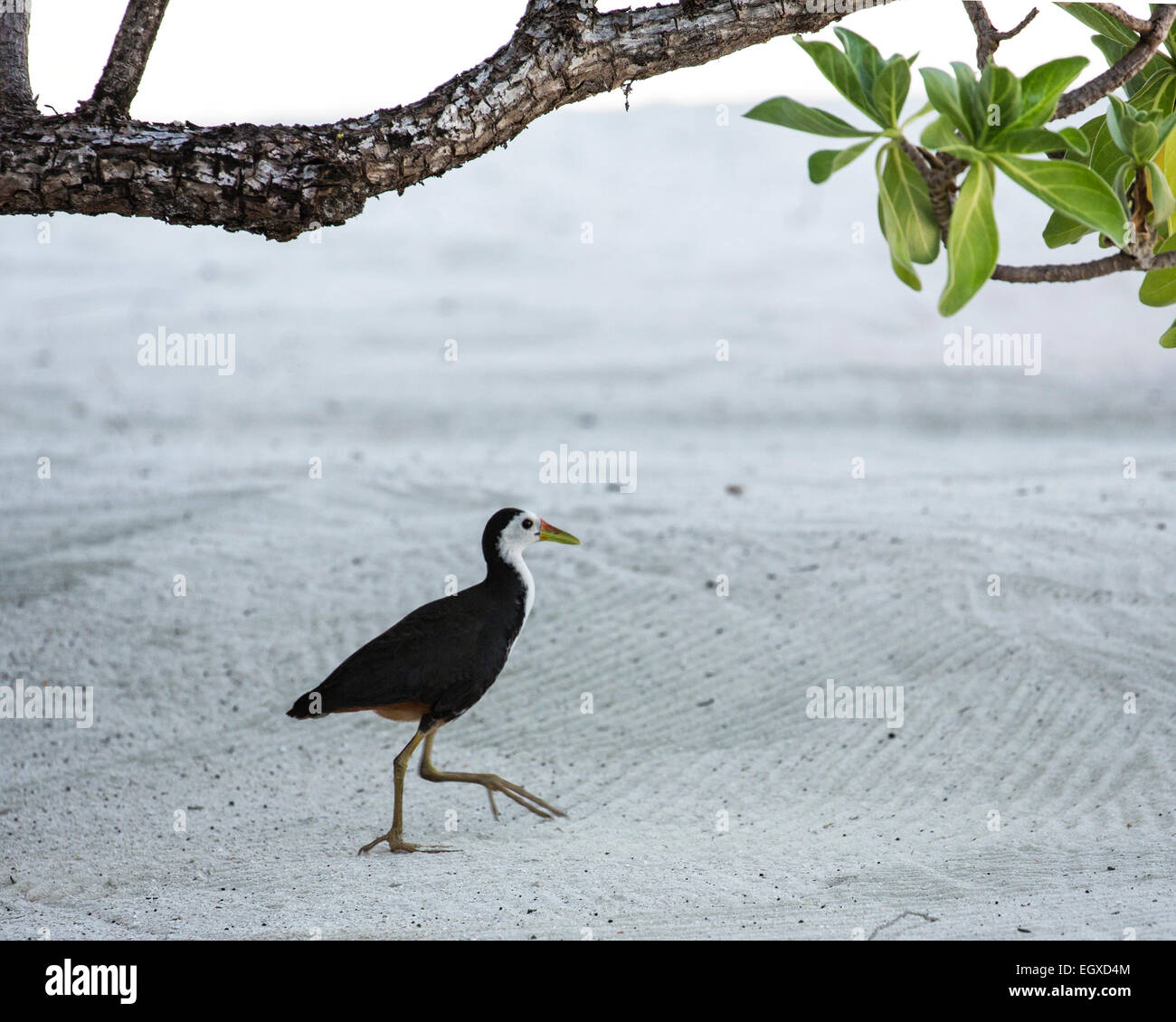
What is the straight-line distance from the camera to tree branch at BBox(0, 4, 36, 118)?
3.42m

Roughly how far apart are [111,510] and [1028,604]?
518cm

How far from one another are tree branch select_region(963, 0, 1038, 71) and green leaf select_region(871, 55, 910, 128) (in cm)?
72

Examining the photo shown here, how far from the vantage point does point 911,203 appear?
108 inches

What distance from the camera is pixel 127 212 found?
3.31 meters

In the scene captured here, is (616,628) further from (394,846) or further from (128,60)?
(128,60)

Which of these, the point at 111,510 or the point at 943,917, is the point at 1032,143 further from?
the point at 111,510

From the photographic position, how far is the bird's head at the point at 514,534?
3.76 metres

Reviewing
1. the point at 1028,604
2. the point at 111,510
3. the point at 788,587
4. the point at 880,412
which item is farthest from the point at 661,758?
the point at 880,412

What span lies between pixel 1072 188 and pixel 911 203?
0.34 metres
